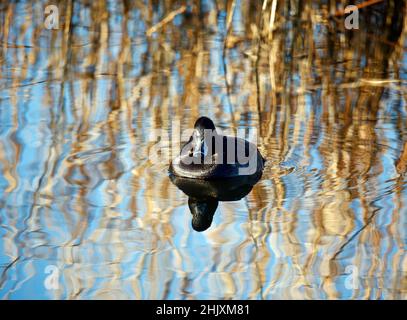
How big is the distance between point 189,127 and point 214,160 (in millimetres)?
785

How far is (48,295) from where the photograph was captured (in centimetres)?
409

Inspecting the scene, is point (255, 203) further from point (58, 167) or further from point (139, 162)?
point (58, 167)

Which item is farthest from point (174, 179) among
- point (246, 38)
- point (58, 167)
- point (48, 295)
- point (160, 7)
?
point (160, 7)

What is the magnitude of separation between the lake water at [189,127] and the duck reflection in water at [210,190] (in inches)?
2.7

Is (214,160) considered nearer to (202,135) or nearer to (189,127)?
(202,135)

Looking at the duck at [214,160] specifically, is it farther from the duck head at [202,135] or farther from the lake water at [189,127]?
the lake water at [189,127]

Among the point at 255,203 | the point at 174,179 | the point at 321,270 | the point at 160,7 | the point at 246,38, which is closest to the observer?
the point at 321,270

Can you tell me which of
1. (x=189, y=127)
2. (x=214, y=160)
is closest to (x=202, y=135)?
(x=214, y=160)

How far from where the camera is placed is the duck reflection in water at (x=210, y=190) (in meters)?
5.24

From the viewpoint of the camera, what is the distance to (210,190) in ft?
18.2

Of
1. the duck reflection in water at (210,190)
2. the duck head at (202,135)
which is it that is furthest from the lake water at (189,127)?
the duck head at (202,135)

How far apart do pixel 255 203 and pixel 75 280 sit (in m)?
1.41

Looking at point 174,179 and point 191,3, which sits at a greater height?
point 191,3

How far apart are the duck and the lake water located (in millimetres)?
126
